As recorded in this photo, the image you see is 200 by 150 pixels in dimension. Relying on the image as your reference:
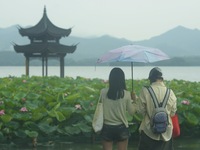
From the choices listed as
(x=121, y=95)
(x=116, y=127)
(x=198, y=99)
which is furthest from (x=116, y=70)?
(x=198, y=99)

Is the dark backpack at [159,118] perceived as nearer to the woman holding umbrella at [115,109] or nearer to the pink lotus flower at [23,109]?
the woman holding umbrella at [115,109]

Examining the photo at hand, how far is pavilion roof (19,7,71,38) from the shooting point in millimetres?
30000

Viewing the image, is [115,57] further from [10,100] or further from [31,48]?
[31,48]

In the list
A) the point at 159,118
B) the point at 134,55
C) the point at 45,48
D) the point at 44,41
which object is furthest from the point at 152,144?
the point at 44,41

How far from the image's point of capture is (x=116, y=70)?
517 cm

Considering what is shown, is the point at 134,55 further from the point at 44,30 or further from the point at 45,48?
the point at 44,30

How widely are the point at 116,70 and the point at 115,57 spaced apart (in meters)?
0.50

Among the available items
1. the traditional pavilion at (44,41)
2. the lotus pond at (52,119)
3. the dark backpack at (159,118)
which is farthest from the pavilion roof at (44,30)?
the dark backpack at (159,118)

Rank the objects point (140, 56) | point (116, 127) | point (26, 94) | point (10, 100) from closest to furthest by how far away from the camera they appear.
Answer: point (116, 127), point (140, 56), point (10, 100), point (26, 94)

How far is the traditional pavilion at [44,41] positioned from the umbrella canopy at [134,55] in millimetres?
24314

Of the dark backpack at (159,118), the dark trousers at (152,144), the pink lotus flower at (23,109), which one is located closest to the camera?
the dark backpack at (159,118)

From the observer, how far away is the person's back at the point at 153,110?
488cm

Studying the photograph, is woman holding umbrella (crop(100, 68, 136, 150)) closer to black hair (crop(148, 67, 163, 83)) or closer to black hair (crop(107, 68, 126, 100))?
black hair (crop(107, 68, 126, 100))

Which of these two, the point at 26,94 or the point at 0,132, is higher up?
the point at 26,94
